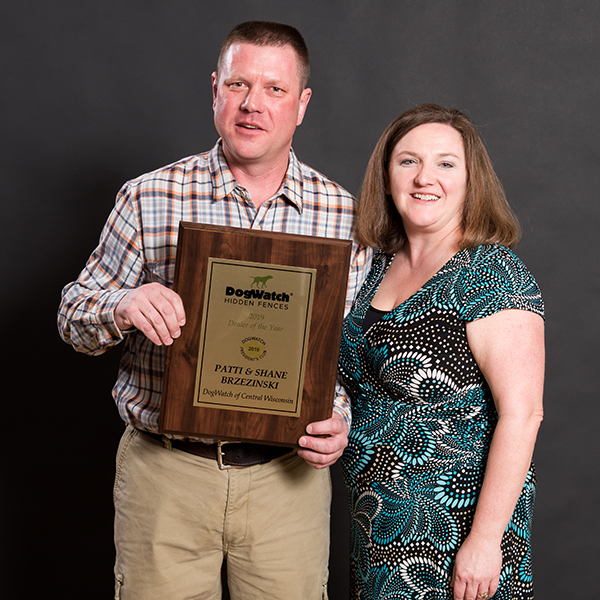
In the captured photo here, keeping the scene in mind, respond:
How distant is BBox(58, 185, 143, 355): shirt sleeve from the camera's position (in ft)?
5.64

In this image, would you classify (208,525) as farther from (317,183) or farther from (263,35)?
(263,35)

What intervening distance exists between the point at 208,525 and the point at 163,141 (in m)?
1.49

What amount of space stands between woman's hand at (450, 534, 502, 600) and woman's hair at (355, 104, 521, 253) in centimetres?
72

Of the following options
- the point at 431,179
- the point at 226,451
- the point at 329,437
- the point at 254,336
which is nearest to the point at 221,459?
the point at 226,451

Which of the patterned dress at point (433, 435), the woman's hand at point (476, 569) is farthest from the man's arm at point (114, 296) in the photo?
the woman's hand at point (476, 569)

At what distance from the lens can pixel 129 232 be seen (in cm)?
183

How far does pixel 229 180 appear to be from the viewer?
6.07ft

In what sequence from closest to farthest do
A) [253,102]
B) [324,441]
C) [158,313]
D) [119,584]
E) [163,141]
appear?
[158,313]
[324,441]
[253,102]
[119,584]
[163,141]

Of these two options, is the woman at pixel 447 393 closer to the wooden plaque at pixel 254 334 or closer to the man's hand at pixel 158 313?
the wooden plaque at pixel 254 334

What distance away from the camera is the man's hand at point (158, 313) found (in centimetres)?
150
